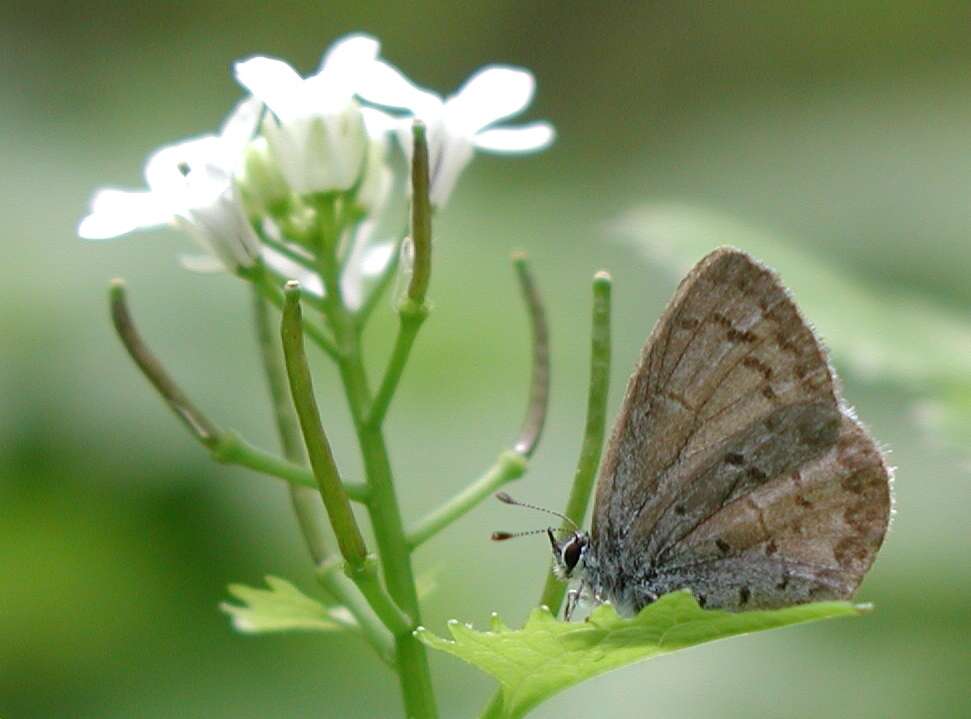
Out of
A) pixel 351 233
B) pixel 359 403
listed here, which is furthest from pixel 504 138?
pixel 359 403

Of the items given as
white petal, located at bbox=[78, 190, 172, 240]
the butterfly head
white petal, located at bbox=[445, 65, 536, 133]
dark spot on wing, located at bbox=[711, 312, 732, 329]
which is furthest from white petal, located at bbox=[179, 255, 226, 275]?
dark spot on wing, located at bbox=[711, 312, 732, 329]

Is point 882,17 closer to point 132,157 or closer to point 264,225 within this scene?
point 132,157

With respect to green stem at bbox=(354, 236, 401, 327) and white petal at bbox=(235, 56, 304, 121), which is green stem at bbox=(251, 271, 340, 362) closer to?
green stem at bbox=(354, 236, 401, 327)

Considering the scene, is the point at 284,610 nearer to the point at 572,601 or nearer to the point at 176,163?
the point at 572,601

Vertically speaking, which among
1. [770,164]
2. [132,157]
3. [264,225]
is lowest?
[264,225]

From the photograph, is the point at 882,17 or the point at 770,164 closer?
the point at 770,164

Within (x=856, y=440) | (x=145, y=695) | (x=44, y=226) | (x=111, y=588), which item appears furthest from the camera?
(x=44, y=226)
